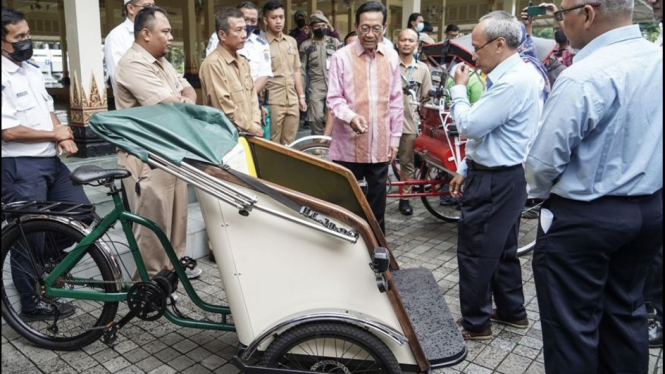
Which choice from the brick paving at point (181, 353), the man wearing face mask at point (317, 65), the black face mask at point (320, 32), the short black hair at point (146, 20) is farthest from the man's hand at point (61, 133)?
the black face mask at point (320, 32)

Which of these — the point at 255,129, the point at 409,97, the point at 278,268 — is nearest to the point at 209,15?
the point at 409,97

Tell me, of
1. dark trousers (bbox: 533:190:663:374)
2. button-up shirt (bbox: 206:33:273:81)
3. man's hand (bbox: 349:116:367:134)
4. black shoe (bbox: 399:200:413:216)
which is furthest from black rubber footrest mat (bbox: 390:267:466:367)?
button-up shirt (bbox: 206:33:273:81)

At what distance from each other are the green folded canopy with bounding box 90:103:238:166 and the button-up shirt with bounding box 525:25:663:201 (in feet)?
4.33

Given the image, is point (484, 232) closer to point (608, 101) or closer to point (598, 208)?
point (598, 208)

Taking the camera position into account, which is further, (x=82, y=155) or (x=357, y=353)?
(x=82, y=155)

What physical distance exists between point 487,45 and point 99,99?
4.29 m

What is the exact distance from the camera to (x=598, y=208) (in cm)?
185

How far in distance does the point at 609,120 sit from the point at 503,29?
2.84ft

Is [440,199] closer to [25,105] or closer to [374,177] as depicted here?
[374,177]

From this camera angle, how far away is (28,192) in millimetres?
2791

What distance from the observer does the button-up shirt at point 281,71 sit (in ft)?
16.9

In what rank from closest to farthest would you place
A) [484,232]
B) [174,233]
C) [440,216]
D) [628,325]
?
[628,325] → [484,232] → [174,233] → [440,216]

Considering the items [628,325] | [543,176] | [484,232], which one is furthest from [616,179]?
[484,232]

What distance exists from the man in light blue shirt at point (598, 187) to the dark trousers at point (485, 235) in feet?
2.06
